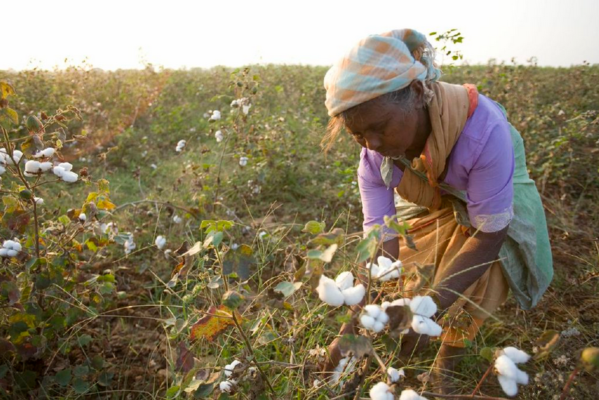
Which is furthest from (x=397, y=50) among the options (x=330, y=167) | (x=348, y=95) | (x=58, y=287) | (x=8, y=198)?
(x=330, y=167)

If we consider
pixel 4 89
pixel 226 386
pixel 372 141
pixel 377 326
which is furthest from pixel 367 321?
pixel 4 89

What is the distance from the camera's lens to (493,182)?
53.9 inches

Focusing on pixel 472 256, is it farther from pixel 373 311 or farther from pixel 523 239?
pixel 373 311

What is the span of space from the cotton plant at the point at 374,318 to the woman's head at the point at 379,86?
2.06 feet

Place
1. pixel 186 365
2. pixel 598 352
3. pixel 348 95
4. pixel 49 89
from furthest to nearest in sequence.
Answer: pixel 49 89 → pixel 348 95 → pixel 186 365 → pixel 598 352

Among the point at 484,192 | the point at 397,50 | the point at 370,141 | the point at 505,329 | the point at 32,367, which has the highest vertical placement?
the point at 397,50

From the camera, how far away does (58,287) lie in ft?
5.01

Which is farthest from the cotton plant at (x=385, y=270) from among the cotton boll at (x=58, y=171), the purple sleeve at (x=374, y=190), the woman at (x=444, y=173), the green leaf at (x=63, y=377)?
the green leaf at (x=63, y=377)

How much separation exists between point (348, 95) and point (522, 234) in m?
0.87

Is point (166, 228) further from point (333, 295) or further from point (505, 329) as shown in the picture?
point (333, 295)

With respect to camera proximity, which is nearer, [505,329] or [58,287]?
[58,287]

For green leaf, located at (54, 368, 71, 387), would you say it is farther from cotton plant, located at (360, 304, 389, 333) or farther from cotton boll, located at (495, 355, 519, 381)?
cotton boll, located at (495, 355, 519, 381)

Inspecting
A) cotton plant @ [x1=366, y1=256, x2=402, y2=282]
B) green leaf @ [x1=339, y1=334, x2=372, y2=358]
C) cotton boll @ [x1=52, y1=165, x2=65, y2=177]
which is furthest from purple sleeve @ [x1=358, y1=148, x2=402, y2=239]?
cotton boll @ [x1=52, y1=165, x2=65, y2=177]

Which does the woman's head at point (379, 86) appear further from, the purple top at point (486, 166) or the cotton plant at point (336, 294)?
the cotton plant at point (336, 294)
